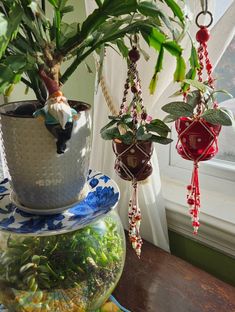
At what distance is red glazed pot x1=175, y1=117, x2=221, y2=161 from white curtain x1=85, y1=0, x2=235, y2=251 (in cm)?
19

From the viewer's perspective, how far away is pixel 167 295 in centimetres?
78

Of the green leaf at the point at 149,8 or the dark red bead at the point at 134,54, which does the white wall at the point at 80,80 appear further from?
the green leaf at the point at 149,8

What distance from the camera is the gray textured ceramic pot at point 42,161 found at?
1.70 feet

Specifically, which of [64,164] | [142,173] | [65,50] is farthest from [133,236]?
[65,50]

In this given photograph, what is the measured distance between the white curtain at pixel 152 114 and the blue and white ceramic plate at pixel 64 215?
0.70ft

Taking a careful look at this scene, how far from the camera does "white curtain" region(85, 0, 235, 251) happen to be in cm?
83

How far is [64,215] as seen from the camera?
1.91 ft

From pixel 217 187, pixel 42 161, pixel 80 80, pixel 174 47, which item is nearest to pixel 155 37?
pixel 174 47

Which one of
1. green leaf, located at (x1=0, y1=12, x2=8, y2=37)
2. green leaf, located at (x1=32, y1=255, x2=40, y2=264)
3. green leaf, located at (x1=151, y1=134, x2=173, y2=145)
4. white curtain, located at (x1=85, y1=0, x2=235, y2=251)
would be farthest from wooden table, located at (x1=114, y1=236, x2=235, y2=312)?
green leaf, located at (x1=0, y1=12, x2=8, y2=37)

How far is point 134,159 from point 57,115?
0.22m

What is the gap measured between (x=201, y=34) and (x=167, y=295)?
58 cm

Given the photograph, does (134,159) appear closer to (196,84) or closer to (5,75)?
(196,84)

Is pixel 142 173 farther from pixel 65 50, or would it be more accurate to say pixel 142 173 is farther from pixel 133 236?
pixel 65 50

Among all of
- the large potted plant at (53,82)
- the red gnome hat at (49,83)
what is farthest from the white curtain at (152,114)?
the red gnome hat at (49,83)
